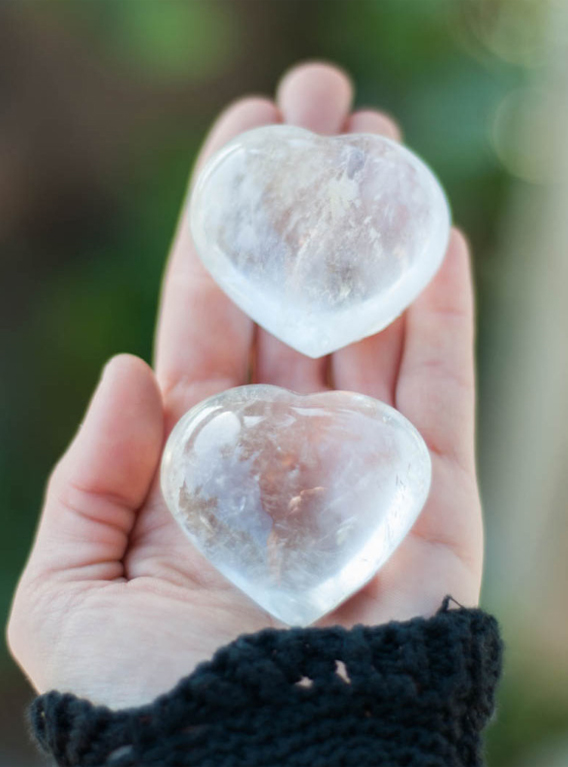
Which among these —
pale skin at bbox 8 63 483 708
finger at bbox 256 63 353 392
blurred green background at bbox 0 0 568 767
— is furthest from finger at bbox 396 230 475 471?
blurred green background at bbox 0 0 568 767

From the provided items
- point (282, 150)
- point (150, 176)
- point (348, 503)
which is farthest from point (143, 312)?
point (348, 503)

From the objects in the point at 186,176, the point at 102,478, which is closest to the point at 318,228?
the point at 102,478

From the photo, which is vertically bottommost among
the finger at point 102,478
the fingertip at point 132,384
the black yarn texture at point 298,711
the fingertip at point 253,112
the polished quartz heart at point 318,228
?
the black yarn texture at point 298,711

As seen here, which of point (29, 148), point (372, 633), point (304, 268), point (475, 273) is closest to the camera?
point (372, 633)

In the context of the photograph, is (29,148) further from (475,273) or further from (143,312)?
(475,273)

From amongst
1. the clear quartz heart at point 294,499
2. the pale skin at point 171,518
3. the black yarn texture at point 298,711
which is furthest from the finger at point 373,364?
the black yarn texture at point 298,711

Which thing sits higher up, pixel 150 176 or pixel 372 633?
→ pixel 150 176

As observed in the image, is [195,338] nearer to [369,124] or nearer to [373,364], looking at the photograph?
[373,364]

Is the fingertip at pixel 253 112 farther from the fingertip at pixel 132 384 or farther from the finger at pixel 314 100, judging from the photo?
the fingertip at pixel 132 384
